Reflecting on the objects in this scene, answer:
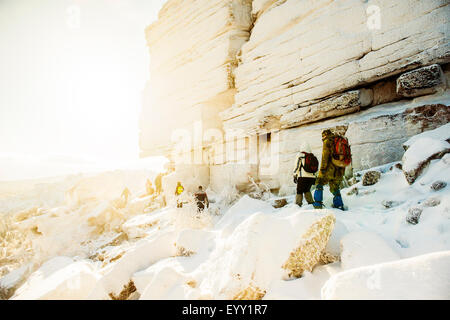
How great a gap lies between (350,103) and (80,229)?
44.6 feet

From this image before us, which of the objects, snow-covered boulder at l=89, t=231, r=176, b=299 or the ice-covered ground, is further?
snow-covered boulder at l=89, t=231, r=176, b=299

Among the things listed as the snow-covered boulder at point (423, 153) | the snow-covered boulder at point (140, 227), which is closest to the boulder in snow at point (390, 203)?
the snow-covered boulder at point (423, 153)

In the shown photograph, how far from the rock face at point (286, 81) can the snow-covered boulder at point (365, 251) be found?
16.2 ft

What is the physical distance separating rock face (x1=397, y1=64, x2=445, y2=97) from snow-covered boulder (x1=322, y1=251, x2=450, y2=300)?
6.88m

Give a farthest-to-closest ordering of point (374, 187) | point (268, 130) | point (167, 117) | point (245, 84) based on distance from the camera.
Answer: point (167, 117) < point (245, 84) < point (268, 130) < point (374, 187)

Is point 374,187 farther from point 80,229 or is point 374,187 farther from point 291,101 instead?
point 80,229

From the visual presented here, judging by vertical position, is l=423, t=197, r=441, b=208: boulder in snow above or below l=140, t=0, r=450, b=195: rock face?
below

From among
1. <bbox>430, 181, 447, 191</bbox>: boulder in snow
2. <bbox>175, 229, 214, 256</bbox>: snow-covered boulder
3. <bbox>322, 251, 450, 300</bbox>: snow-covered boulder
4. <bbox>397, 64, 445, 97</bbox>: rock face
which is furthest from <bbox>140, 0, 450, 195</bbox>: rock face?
<bbox>322, 251, 450, 300</bbox>: snow-covered boulder

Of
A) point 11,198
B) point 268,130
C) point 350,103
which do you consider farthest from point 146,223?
point 11,198

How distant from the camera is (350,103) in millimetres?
7848

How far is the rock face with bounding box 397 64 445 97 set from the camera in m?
6.18

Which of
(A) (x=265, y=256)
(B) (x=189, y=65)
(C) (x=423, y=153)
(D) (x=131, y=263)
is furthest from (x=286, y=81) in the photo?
(D) (x=131, y=263)

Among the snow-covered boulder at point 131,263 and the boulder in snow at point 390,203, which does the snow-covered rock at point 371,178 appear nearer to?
the boulder in snow at point 390,203

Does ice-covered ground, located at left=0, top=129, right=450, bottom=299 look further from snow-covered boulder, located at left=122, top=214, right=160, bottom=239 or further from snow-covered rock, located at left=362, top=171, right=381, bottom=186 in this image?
snow-covered boulder, located at left=122, top=214, right=160, bottom=239
